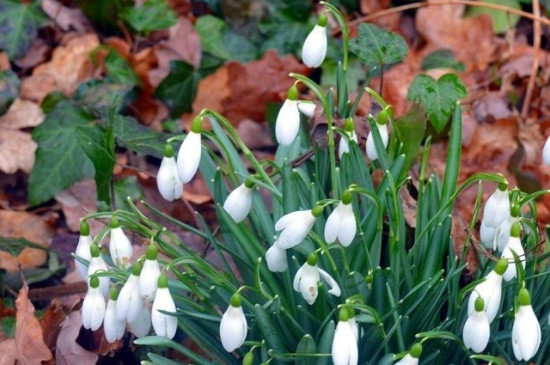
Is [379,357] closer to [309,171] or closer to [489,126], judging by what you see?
[309,171]

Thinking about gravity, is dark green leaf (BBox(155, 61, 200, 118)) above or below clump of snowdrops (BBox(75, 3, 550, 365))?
below

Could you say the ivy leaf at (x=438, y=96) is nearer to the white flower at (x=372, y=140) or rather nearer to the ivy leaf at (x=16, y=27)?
the white flower at (x=372, y=140)

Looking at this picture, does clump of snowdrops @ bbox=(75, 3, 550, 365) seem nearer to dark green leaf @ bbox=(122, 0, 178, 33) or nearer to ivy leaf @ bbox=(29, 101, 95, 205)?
ivy leaf @ bbox=(29, 101, 95, 205)

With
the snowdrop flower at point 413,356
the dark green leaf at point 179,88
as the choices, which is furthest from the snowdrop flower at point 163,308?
the dark green leaf at point 179,88

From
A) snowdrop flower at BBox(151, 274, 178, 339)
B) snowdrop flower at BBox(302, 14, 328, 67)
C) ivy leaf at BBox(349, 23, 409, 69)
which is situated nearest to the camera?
snowdrop flower at BBox(151, 274, 178, 339)

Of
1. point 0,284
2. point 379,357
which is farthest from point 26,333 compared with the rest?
point 379,357

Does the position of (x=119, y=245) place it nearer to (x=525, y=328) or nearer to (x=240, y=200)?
(x=240, y=200)

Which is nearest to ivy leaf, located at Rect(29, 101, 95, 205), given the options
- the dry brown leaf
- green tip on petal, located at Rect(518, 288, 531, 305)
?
the dry brown leaf
